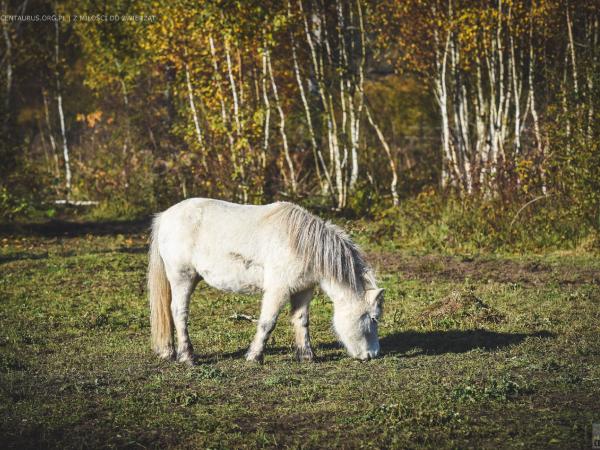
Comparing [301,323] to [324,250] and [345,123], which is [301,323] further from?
[345,123]

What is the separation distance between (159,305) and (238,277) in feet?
3.35

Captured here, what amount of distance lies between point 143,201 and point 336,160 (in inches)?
251

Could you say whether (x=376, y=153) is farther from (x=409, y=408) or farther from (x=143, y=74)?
(x=409, y=408)

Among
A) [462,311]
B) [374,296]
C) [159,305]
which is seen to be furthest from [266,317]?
[462,311]

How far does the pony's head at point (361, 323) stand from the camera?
7559 millimetres

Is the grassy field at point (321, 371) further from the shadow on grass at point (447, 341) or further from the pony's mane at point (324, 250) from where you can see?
the pony's mane at point (324, 250)

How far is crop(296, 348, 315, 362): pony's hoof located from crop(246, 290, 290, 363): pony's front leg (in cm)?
39

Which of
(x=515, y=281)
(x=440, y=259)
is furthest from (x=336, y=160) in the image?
(x=515, y=281)

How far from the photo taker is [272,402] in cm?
620

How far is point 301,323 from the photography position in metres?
7.89

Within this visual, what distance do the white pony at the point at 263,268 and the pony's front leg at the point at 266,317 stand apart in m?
0.01

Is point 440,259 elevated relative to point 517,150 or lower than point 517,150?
lower

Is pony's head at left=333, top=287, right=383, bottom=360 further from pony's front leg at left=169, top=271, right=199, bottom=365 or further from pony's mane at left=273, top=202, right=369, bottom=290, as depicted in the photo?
pony's front leg at left=169, top=271, right=199, bottom=365

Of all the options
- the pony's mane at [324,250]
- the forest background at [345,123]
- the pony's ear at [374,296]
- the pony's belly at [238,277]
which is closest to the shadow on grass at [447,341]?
the pony's ear at [374,296]
